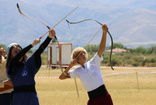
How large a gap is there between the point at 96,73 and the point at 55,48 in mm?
34783

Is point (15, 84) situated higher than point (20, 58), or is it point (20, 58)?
point (20, 58)

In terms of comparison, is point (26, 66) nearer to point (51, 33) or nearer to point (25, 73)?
point (25, 73)

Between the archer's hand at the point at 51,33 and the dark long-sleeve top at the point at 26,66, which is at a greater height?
the archer's hand at the point at 51,33

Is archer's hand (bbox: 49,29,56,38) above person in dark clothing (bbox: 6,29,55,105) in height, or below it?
above

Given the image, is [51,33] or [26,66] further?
[26,66]

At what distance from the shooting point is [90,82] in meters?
6.49

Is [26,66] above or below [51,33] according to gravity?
below

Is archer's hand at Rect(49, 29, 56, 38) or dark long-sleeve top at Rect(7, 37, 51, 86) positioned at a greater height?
archer's hand at Rect(49, 29, 56, 38)

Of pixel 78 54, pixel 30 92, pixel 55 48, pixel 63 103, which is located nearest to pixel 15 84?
pixel 30 92

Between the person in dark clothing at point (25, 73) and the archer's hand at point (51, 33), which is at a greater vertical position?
the archer's hand at point (51, 33)

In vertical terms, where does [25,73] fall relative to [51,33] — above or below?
below

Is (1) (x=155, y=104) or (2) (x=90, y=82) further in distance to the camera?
(1) (x=155, y=104)

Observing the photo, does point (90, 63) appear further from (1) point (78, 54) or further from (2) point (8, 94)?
(2) point (8, 94)

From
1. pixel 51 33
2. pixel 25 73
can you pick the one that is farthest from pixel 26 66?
pixel 51 33
